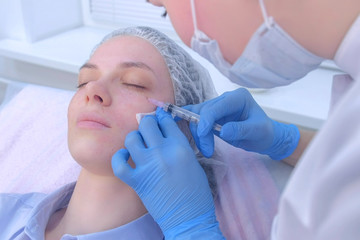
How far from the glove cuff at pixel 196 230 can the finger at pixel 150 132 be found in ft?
0.72

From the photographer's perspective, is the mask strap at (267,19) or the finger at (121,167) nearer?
the mask strap at (267,19)

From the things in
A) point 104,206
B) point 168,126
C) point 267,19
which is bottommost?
point 104,206

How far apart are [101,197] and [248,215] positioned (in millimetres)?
448

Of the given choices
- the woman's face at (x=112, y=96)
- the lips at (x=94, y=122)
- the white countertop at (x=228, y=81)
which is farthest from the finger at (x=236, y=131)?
the white countertop at (x=228, y=81)

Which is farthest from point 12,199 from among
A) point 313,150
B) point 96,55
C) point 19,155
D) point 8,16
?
point 8,16

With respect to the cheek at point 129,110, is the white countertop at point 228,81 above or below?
below

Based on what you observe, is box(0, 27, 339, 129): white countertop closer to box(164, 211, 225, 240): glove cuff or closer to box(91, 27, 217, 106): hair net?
box(91, 27, 217, 106): hair net

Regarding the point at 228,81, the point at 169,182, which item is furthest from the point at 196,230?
the point at 228,81

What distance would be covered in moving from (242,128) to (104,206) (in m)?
0.46

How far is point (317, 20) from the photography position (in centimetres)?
65

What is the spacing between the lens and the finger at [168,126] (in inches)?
38.5

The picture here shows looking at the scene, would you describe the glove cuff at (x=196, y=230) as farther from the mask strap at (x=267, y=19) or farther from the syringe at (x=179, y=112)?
the mask strap at (x=267, y=19)

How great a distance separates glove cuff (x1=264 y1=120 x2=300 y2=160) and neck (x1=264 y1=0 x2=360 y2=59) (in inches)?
20.8

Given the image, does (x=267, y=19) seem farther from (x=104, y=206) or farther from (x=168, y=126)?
(x=104, y=206)
